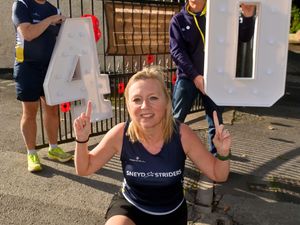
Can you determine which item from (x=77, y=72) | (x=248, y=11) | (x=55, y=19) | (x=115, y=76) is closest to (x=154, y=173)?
(x=248, y=11)

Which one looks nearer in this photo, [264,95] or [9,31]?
[264,95]

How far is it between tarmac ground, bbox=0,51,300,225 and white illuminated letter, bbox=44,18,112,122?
74 centimetres

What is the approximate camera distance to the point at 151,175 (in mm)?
2441

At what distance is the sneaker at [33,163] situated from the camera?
4.09 m

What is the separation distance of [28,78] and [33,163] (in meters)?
0.81

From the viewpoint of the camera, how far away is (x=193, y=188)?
3.81m

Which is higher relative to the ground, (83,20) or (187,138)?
(83,20)

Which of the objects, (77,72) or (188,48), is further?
(188,48)

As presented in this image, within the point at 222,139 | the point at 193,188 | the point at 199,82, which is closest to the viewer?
the point at 222,139

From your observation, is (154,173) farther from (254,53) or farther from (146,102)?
(254,53)

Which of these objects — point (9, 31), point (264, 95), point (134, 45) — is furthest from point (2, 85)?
point (264, 95)

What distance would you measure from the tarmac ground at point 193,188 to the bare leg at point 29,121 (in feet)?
0.97

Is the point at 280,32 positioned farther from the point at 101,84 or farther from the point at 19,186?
the point at 19,186

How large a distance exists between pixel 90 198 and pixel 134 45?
6.17 feet
